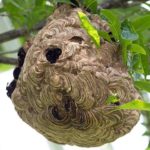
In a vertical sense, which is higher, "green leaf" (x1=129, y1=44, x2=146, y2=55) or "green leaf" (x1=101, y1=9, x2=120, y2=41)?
"green leaf" (x1=101, y1=9, x2=120, y2=41)

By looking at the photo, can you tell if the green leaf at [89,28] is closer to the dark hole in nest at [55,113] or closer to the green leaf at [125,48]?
the green leaf at [125,48]

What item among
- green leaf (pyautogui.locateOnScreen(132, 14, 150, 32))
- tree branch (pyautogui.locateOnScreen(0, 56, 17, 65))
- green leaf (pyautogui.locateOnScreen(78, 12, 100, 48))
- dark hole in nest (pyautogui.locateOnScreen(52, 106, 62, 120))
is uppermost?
green leaf (pyautogui.locateOnScreen(78, 12, 100, 48))

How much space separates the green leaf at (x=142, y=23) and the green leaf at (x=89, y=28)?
108 mm

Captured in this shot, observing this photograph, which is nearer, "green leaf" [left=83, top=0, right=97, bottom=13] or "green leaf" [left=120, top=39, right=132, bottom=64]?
"green leaf" [left=120, top=39, right=132, bottom=64]

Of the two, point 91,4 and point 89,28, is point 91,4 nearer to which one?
point 91,4

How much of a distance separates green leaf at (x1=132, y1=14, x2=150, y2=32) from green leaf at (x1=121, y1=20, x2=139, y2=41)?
0.12ft

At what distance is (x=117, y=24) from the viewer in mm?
1319

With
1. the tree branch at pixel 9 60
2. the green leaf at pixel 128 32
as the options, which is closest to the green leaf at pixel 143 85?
the green leaf at pixel 128 32

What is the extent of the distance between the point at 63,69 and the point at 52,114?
4.2 inches

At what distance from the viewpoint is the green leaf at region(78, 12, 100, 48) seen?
1.28 metres

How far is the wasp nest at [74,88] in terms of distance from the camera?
4.16 ft

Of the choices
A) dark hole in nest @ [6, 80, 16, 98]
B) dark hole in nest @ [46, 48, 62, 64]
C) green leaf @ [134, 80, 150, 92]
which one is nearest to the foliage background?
green leaf @ [134, 80, 150, 92]

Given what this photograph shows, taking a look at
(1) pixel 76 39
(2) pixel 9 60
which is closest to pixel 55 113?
(1) pixel 76 39

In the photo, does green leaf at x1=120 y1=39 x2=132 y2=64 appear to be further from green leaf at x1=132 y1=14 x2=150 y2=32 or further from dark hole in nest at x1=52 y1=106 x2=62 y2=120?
dark hole in nest at x1=52 y1=106 x2=62 y2=120
